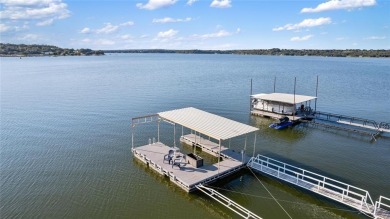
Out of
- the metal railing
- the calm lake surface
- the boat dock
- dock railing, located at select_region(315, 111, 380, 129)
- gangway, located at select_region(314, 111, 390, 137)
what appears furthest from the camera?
dock railing, located at select_region(315, 111, 380, 129)

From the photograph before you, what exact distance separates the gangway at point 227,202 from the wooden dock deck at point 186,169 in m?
0.65

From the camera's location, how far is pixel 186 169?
72.2 ft

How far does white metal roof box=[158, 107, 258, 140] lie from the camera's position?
21844 mm

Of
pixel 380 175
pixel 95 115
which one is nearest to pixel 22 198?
pixel 95 115

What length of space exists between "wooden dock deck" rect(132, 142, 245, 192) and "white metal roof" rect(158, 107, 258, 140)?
2.87 metres

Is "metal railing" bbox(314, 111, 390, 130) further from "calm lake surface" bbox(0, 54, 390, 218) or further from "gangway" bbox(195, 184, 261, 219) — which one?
"gangway" bbox(195, 184, 261, 219)

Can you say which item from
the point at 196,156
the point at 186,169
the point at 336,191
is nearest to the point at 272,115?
the point at 336,191

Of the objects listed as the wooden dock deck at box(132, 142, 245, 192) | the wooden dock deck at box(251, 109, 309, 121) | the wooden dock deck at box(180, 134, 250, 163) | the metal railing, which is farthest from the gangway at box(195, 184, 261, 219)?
the metal railing

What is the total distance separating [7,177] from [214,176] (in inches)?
667

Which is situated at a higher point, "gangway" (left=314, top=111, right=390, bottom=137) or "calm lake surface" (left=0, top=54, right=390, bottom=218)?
"gangway" (left=314, top=111, right=390, bottom=137)

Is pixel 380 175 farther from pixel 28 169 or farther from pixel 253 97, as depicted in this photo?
pixel 28 169

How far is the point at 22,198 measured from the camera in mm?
19828

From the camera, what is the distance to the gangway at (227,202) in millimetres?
16941

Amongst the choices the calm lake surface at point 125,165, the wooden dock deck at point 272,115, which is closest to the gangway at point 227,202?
the calm lake surface at point 125,165
